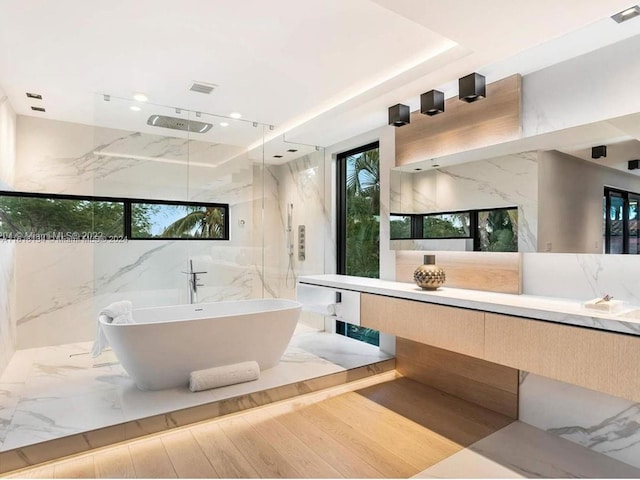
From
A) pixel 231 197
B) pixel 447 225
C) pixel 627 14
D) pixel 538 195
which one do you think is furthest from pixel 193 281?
pixel 627 14

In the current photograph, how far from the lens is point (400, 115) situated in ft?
11.0

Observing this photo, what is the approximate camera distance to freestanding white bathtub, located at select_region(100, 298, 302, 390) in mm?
2738

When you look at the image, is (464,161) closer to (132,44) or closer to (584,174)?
(584,174)

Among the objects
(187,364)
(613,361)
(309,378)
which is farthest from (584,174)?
(187,364)

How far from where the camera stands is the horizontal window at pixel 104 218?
3863 mm

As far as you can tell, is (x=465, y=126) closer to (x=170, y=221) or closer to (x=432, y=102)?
(x=432, y=102)

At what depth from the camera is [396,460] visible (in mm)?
2197

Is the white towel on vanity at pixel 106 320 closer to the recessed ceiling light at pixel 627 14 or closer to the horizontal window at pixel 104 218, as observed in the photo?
the horizontal window at pixel 104 218

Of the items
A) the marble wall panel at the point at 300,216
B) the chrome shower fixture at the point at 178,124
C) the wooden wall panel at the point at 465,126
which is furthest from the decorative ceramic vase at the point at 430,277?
the chrome shower fixture at the point at 178,124

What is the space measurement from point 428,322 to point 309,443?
107 cm

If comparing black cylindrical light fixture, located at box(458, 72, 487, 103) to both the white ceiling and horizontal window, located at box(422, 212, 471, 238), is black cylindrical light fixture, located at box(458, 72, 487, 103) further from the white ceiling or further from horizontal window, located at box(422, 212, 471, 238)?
horizontal window, located at box(422, 212, 471, 238)

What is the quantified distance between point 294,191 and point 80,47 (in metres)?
2.63

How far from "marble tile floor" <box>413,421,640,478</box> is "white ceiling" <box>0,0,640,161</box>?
232cm

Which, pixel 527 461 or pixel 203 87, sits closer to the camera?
pixel 527 461
